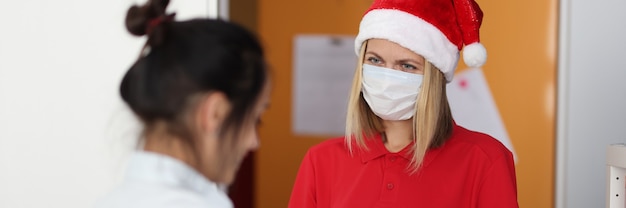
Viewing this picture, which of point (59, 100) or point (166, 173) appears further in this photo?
point (59, 100)

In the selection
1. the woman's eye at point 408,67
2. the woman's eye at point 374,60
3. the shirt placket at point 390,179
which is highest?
the woman's eye at point 374,60

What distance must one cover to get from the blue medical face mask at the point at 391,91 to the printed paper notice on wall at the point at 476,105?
0.94 meters

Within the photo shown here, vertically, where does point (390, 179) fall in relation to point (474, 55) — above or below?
below

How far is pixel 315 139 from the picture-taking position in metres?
3.27

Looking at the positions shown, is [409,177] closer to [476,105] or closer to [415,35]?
[415,35]

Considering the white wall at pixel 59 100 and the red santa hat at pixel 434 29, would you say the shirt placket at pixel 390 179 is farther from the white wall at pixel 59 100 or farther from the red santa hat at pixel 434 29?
the white wall at pixel 59 100

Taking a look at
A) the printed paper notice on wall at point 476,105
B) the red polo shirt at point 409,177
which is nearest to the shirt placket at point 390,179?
the red polo shirt at point 409,177

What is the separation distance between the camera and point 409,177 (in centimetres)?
182

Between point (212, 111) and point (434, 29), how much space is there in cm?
89

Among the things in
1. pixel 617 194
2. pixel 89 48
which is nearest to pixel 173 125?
pixel 617 194

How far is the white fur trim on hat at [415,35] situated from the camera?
1785 mm

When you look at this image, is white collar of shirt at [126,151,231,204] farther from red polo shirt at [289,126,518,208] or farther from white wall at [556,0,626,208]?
white wall at [556,0,626,208]

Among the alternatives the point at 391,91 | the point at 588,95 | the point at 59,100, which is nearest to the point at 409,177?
the point at 391,91

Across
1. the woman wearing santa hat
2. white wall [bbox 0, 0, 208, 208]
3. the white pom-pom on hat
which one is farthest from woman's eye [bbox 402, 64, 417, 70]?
white wall [bbox 0, 0, 208, 208]
